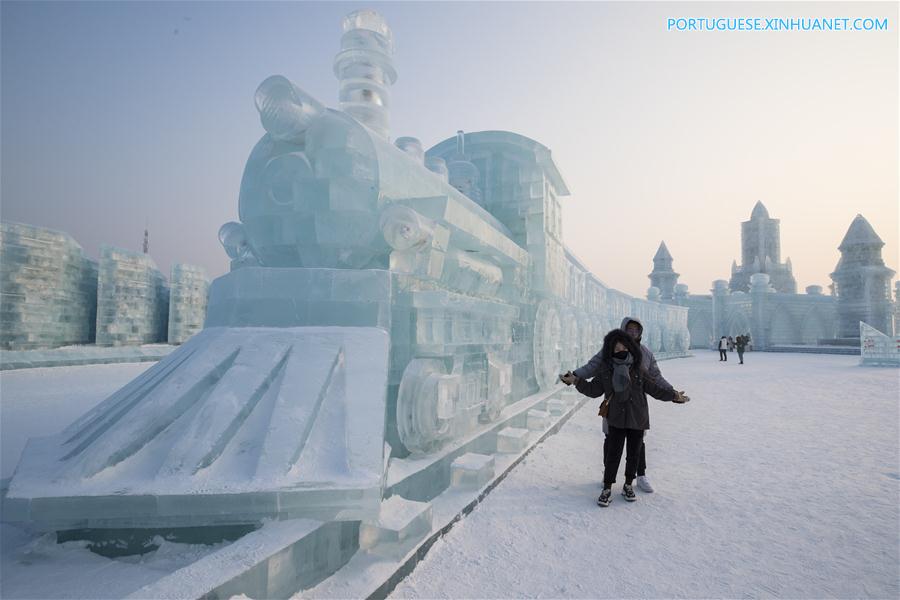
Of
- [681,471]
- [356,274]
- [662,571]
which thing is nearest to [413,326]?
[356,274]

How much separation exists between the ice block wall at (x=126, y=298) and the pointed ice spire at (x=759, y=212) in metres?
47.5

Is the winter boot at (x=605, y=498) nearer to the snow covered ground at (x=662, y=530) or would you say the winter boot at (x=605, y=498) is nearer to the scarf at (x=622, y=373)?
the snow covered ground at (x=662, y=530)

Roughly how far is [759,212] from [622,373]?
48.1 metres

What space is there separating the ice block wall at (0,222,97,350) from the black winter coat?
876 centimetres

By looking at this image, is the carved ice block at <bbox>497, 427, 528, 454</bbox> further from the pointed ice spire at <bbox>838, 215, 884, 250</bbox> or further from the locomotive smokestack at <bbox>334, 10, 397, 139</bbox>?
the pointed ice spire at <bbox>838, 215, 884, 250</bbox>

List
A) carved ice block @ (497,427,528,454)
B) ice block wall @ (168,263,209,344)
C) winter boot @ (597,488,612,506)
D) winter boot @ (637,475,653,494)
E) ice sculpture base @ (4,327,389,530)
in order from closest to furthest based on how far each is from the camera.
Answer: ice sculpture base @ (4,327,389,530), winter boot @ (597,488,612,506), winter boot @ (637,475,653,494), carved ice block @ (497,427,528,454), ice block wall @ (168,263,209,344)

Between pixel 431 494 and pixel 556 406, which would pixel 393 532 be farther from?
pixel 556 406

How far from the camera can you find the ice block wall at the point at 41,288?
6.97 m

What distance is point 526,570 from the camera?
Result: 2.00 metres

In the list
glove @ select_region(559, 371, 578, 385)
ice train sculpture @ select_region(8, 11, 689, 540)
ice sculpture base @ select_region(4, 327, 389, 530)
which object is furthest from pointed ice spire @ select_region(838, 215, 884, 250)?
ice sculpture base @ select_region(4, 327, 389, 530)

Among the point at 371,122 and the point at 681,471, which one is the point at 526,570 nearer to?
the point at 681,471

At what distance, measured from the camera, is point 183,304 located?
9641 mm

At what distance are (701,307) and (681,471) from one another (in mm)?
29561

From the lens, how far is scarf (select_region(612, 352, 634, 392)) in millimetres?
2855
